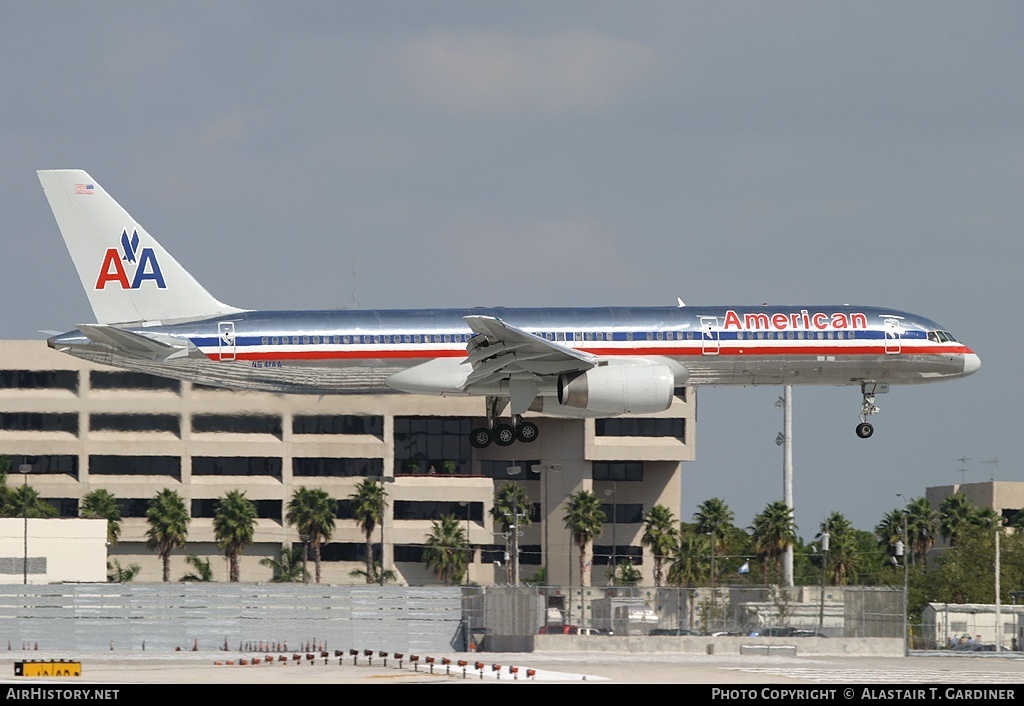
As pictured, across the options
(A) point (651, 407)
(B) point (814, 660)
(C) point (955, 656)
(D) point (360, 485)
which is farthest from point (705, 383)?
(D) point (360, 485)

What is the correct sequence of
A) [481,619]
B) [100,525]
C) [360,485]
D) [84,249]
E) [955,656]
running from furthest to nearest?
[360,485], [100,525], [481,619], [955,656], [84,249]

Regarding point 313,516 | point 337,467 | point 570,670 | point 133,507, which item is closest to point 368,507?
point 313,516

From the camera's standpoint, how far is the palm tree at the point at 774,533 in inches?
4432

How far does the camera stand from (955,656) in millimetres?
57250

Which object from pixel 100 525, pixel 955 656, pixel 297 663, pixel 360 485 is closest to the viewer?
pixel 297 663

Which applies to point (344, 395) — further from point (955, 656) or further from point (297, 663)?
point (955, 656)

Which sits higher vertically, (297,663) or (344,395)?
(344,395)

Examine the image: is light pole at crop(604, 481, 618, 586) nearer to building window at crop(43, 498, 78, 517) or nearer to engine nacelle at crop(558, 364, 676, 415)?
building window at crop(43, 498, 78, 517)

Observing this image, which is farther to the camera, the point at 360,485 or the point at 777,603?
the point at 360,485

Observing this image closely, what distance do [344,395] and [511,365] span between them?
709 cm

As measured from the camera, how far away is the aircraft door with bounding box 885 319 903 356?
172 feet

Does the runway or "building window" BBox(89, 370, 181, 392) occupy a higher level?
"building window" BBox(89, 370, 181, 392)

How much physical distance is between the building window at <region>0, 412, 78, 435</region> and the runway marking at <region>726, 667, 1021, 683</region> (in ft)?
104

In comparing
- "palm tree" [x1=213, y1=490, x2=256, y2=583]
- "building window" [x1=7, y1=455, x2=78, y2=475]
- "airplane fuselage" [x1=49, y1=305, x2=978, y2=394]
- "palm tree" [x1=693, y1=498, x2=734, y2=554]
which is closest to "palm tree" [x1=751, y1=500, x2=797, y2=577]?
"palm tree" [x1=693, y1=498, x2=734, y2=554]
